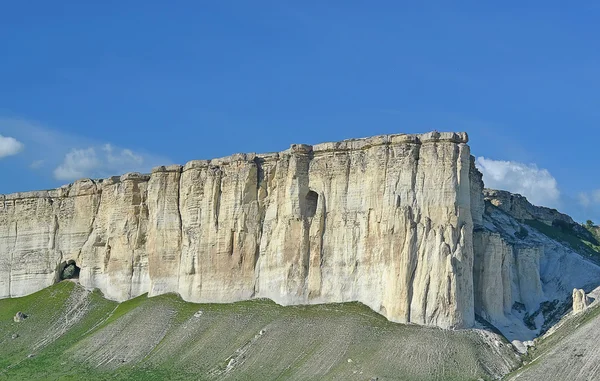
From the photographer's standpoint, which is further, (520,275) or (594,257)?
(594,257)

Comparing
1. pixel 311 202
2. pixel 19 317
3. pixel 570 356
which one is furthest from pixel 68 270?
pixel 570 356

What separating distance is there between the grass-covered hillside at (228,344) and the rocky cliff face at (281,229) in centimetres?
165

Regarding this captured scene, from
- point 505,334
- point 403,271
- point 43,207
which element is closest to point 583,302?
point 505,334

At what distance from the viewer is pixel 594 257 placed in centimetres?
8181

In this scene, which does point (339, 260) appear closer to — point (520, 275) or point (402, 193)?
point (402, 193)

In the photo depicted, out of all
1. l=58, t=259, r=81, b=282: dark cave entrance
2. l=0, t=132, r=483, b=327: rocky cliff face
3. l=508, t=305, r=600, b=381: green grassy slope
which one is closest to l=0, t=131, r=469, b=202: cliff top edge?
l=0, t=132, r=483, b=327: rocky cliff face

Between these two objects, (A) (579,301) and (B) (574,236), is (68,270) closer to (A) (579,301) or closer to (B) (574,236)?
(B) (574,236)

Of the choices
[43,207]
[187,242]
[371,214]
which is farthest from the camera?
[43,207]

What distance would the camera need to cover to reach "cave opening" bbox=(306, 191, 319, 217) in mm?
74750

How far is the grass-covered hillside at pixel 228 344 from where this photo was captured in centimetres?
6253

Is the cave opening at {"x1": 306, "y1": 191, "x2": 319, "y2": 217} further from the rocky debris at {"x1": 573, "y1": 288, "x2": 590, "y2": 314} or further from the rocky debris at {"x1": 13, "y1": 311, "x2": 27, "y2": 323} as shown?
the rocky debris at {"x1": 13, "y1": 311, "x2": 27, "y2": 323}

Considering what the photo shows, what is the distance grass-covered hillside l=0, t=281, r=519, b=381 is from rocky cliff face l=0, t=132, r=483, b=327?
165cm

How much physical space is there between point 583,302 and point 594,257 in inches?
655

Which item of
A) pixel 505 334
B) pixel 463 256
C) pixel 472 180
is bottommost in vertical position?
pixel 505 334
